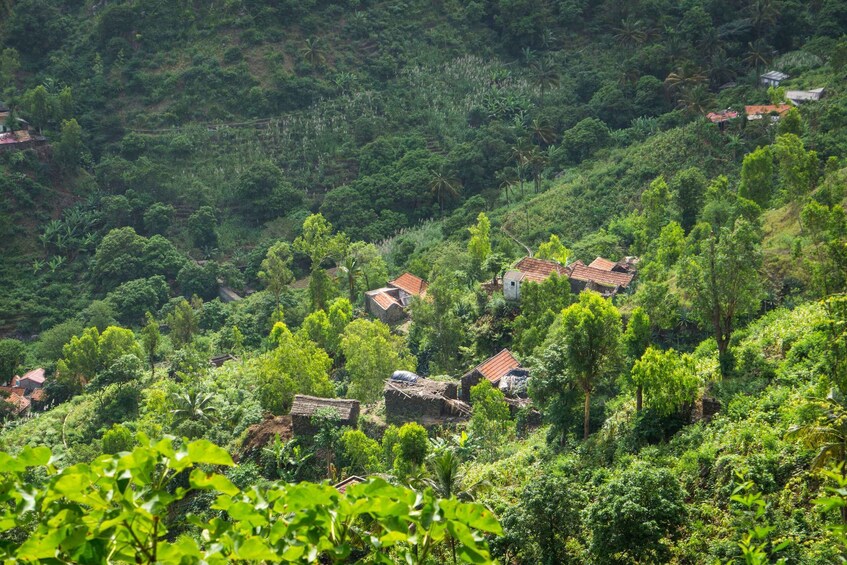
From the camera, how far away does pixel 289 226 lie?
62.0 m

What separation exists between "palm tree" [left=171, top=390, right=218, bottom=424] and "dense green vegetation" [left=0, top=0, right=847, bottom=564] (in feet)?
0.46

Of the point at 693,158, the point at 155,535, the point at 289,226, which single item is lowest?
the point at 289,226

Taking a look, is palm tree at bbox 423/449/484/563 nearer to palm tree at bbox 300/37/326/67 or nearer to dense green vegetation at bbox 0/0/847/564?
dense green vegetation at bbox 0/0/847/564

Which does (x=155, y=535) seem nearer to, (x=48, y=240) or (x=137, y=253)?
(x=137, y=253)

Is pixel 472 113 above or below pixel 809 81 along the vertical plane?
below

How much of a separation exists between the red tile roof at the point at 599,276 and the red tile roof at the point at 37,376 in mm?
28158

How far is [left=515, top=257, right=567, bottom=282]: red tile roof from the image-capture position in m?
40.0

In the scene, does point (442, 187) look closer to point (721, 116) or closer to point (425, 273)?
point (425, 273)

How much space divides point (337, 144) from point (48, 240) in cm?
2144

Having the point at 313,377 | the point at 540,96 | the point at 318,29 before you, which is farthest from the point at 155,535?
the point at 318,29

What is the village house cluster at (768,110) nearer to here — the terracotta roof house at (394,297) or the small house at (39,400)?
the terracotta roof house at (394,297)

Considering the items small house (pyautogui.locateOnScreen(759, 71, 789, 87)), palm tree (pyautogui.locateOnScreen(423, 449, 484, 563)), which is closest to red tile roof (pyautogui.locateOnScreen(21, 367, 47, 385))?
palm tree (pyautogui.locateOnScreen(423, 449, 484, 563))

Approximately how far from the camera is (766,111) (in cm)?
5300

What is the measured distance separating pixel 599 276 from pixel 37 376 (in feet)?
97.6
